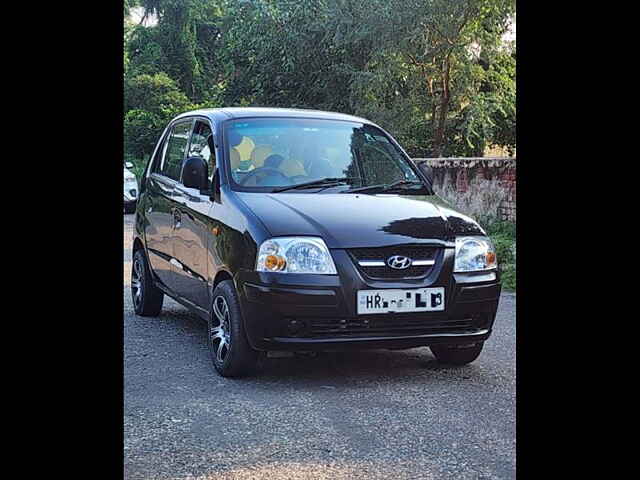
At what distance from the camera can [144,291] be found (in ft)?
25.5

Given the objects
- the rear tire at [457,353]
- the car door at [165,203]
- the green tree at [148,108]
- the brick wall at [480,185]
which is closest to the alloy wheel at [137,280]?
the car door at [165,203]

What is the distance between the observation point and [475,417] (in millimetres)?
4824

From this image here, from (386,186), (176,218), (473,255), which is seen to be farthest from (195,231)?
(473,255)

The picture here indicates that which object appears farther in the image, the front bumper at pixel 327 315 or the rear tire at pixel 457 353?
the rear tire at pixel 457 353

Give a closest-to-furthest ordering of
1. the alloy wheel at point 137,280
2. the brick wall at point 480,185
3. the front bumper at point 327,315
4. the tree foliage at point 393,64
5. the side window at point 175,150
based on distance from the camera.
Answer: the front bumper at point 327,315 → the side window at point 175,150 → the alloy wheel at point 137,280 → the brick wall at point 480,185 → the tree foliage at point 393,64

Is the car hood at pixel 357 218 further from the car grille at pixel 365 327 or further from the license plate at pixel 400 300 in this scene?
the car grille at pixel 365 327

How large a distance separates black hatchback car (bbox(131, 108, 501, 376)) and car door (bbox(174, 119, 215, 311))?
1 cm

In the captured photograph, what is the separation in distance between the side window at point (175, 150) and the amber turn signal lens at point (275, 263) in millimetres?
1927

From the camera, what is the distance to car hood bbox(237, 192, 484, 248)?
17.5 ft

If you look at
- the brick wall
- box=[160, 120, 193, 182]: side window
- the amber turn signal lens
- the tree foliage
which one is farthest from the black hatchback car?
the tree foliage

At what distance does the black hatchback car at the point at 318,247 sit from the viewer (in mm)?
5234
